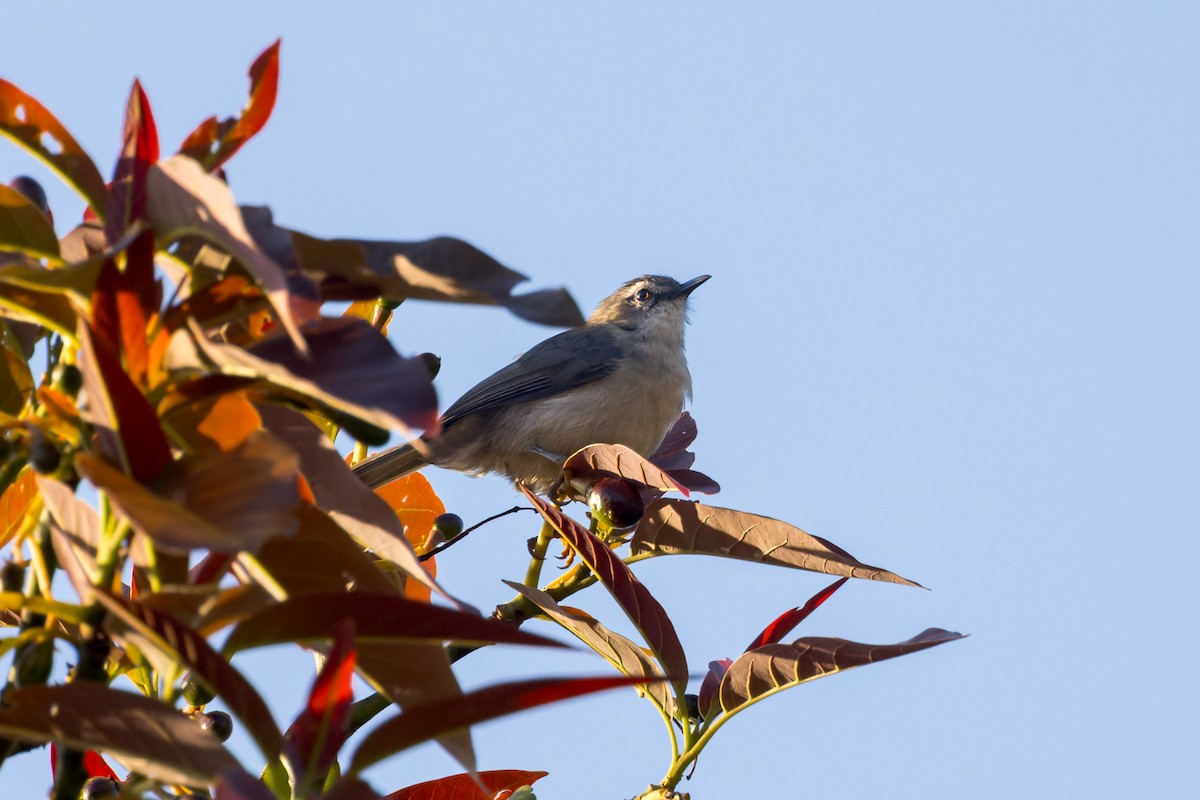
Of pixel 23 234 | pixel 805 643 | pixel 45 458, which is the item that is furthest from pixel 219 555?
pixel 805 643

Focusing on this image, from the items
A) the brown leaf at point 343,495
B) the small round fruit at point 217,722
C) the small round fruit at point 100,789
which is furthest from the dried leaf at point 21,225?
the small round fruit at point 217,722

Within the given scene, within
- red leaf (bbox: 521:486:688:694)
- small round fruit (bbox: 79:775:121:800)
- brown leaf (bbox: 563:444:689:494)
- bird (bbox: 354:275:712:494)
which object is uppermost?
bird (bbox: 354:275:712:494)

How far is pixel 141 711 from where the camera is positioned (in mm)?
1199

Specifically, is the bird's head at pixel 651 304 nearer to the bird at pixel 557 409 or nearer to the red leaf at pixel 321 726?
the bird at pixel 557 409

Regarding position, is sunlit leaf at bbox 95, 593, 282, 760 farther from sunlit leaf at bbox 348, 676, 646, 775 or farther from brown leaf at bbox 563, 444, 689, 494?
brown leaf at bbox 563, 444, 689, 494

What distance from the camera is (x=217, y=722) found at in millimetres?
2168

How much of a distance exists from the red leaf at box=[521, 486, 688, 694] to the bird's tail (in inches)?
171

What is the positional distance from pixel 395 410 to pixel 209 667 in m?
0.30

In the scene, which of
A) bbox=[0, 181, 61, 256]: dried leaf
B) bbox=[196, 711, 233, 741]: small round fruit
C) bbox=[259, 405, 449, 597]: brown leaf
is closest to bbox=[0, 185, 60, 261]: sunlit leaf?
bbox=[0, 181, 61, 256]: dried leaf

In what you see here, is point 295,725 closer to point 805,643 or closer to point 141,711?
point 141,711

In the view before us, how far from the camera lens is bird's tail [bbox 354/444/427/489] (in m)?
6.69

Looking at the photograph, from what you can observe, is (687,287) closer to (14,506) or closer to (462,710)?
(14,506)

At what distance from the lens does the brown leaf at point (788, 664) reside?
2184 mm

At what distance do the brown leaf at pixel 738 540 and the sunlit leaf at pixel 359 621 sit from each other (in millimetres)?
1052
